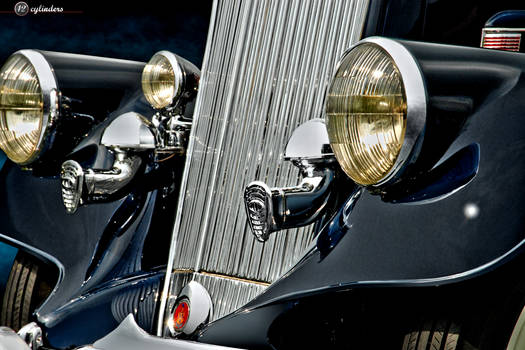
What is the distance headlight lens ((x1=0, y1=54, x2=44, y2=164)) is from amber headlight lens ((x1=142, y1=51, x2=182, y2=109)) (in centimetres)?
28

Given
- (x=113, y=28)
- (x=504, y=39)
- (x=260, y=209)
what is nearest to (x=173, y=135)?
(x=260, y=209)

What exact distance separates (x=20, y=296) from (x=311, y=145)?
3.33 feet

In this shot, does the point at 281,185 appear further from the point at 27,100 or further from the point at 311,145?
the point at 27,100

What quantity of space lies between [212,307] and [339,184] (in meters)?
0.38

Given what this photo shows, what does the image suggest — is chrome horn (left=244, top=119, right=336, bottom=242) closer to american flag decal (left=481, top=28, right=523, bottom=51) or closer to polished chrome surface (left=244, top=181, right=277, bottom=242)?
polished chrome surface (left=244, top=181, right=277, bottom=242)

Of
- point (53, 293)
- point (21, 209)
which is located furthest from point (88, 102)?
point (53, 293)

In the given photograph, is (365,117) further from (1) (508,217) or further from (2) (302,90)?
(2) (302,90)

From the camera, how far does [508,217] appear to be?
37.8 inches

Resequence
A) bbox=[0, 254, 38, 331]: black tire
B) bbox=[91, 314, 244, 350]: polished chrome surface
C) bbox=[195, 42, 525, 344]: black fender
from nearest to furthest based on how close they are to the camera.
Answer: bbox=[195, 42, 525, 344]: black fender
bbox=[91, 314, 244, 350]: polished chrome surface
bbox=[0, 254, 38, 331]: black tire

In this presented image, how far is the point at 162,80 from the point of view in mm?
1823

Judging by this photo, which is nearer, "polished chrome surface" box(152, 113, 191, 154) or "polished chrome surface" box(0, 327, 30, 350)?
"polished chrome surface" box(0, 327, 30, 350)

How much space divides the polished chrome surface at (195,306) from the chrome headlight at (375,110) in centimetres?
50

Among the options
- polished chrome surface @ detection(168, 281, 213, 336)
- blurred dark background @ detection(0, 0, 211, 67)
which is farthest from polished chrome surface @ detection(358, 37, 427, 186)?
blurred dark background @ detection(0, 0, 211, 67)

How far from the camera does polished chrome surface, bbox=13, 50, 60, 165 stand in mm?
1699
